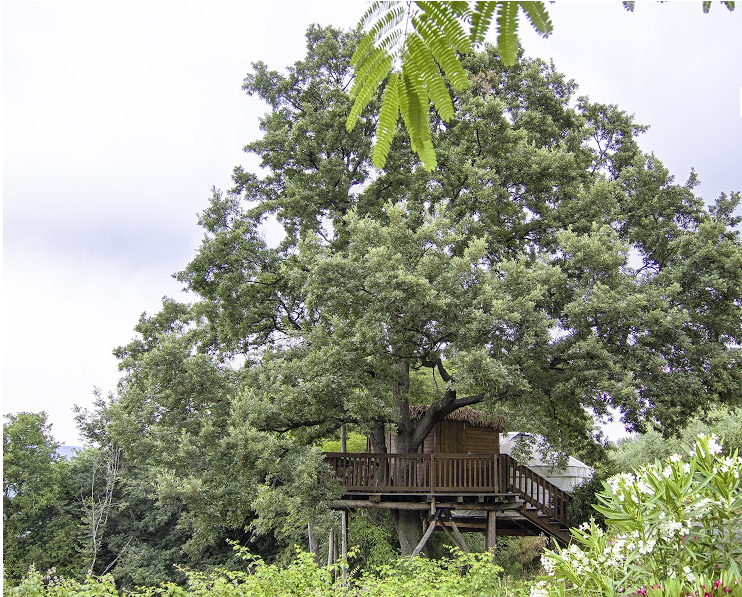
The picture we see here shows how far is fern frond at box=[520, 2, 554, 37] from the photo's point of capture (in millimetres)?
2062

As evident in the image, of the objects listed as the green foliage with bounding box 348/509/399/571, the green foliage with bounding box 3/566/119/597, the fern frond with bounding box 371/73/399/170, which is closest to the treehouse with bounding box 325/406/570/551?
the green foliage with bounding box 348/509/399/571

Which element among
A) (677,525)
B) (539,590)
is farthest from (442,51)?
(539,590)

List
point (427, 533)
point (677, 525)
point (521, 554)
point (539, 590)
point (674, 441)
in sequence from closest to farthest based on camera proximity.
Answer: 1. point (677, 525)
2. point (539, 590)
3. point (427, 533)
4. point (521, 554)
5. point (674, 441)

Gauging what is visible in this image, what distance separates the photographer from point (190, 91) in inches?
574

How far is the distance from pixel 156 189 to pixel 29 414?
13.3 meters

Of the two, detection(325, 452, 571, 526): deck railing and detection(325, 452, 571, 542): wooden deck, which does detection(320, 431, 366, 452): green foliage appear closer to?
detection(325, 452, 571, 542): wooden deck

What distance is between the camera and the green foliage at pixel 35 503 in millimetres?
20438

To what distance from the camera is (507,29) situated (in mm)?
2074

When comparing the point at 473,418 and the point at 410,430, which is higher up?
the point at 473,418

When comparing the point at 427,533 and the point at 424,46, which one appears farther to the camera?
the point at 427,533

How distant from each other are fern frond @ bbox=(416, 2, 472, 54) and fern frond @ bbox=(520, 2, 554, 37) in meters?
0.22

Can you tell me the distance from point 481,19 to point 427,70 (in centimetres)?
24

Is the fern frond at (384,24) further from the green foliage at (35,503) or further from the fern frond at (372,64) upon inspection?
the green foliage at (35,503)

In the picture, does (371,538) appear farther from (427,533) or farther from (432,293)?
(432,293)
